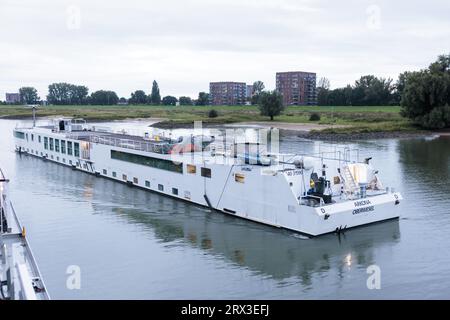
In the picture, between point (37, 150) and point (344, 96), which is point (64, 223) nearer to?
point (37, 150)

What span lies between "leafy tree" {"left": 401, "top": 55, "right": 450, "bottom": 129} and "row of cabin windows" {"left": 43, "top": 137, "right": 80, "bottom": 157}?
6436 centimetres

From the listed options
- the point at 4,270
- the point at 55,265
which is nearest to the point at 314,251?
the point at 55,265

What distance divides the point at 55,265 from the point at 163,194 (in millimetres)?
13201

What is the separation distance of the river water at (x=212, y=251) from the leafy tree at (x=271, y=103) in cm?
7729

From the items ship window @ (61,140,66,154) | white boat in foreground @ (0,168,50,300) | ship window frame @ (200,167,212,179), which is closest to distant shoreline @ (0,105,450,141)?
ship window @ (61,140,66,154)

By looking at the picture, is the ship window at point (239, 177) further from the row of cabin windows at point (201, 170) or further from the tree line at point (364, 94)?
the tree line at point (364, 94)

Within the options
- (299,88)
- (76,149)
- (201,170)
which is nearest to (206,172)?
(201,170)

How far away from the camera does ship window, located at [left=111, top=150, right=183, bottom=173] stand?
103ft

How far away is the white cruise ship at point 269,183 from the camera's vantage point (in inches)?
924

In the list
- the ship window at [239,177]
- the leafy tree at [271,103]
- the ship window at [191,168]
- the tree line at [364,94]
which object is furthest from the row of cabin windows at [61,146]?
the tree line at [364,94]

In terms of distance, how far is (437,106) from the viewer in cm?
8812

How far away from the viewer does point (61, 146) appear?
48406mm

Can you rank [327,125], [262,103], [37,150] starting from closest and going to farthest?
[37,150] < [327,125] < [262,103]

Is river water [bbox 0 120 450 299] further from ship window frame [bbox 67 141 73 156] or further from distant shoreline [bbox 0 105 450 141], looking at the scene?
distant shoreline [bbox 0 105 450 141]
